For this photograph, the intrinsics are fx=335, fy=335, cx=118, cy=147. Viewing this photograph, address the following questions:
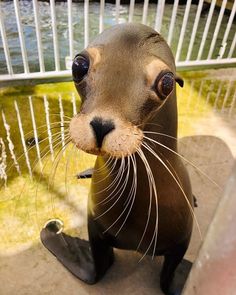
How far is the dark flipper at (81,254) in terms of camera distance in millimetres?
1723

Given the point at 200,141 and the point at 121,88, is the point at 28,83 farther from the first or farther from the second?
the point at 121,88

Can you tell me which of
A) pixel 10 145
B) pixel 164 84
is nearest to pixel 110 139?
pixel 164 84

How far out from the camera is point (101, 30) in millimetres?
3361

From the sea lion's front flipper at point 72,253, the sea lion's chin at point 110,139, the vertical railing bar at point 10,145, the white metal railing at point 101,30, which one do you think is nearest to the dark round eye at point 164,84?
the sea lion's chin at point 110,139

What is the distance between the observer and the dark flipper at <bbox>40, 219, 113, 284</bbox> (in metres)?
1.72

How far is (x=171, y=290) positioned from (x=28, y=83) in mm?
2612

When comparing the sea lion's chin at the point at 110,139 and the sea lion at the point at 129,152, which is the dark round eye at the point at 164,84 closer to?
the sea lion at the point at 129,152

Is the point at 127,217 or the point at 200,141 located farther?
the point at 200,141

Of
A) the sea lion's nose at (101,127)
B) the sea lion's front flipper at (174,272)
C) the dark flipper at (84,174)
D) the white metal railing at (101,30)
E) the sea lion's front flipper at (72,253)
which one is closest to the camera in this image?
the sea lion's nose at (101,127)

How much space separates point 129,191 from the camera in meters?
1.44

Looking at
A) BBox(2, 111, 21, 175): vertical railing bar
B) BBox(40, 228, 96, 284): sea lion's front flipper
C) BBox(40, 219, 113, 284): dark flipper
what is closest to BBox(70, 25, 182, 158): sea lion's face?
BBox(40, 219, 113, 284): dark flipper

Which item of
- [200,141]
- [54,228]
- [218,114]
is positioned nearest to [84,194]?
[54,228]

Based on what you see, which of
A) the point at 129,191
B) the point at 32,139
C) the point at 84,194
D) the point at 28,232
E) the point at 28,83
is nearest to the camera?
the point at 129,191

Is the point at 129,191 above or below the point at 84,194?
above
